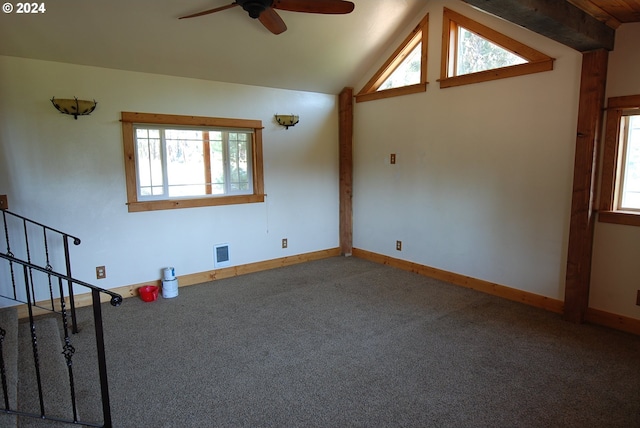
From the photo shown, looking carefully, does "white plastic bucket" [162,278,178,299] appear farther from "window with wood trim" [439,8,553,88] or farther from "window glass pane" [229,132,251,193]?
"window with wood trim" [439,8,553,88]

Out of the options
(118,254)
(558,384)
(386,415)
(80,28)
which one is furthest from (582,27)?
(118,254)

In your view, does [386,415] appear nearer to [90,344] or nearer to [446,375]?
[446,375]

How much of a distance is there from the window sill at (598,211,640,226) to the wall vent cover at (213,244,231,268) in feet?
12.9

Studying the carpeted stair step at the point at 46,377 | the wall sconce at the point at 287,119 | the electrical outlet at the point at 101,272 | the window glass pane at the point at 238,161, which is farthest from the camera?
the wall sconce at the point at 287,119

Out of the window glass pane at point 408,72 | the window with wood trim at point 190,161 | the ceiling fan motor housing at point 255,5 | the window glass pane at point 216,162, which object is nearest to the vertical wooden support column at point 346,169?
the window glass pane at point 408,72

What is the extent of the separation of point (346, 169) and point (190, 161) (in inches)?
88.1

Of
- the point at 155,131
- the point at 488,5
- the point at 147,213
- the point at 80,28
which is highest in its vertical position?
the point at 80,28

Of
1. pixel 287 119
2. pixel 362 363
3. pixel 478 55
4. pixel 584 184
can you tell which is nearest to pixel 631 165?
pixel 584 184

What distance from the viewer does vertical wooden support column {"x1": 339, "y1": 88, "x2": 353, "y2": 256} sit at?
216 inches

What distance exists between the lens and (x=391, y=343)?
3002mm

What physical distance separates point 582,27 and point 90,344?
14.5ft

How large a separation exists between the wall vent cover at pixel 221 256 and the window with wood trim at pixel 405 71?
9.21 ft

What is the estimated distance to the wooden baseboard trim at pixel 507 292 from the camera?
320 centimetres

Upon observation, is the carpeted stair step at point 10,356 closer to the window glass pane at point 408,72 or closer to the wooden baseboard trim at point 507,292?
the wooden baseboard trim at point 507,292
